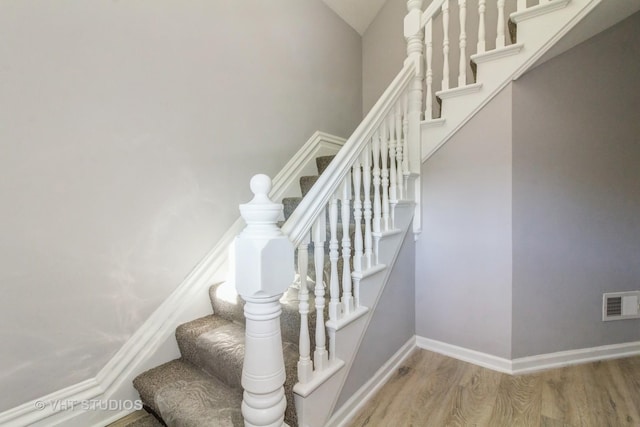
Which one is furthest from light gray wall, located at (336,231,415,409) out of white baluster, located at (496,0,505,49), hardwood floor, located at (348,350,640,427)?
white baluster, located at (496,0,505,49)

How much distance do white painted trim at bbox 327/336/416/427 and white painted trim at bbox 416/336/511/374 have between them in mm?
125

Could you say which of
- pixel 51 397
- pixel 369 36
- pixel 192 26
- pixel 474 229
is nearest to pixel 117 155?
pixel 192 26

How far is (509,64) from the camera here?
1.62m

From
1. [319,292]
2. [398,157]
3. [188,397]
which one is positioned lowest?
[188,397]

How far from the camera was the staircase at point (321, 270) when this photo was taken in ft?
3.00

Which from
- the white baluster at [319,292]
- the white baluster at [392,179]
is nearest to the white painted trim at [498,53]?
the white baluster at [392,179]

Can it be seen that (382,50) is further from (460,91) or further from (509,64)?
(509,64)

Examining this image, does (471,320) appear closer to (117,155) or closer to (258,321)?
(258,321)

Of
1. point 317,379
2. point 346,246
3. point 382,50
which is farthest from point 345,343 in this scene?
point 382,50

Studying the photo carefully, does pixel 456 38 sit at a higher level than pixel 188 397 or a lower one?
higher

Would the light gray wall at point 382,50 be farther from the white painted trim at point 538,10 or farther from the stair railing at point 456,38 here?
the white painted trim at point 538,10

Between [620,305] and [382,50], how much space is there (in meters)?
2.68

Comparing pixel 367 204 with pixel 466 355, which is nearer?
pixel 367 204

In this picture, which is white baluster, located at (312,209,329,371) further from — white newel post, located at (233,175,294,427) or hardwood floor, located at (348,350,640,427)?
hardwood floor, located at (348,350,640,427)
